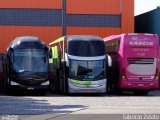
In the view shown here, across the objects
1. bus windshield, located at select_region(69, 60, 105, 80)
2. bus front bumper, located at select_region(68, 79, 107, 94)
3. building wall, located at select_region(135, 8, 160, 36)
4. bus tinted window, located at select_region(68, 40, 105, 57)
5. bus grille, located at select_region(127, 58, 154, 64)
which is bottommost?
bus front bumper, located at select_region(68, 79, 107, 94)

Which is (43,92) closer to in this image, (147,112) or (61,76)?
(61,76)

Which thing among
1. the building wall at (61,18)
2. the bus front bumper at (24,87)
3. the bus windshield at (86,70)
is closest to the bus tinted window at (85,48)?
the bus windshield at (86,70)

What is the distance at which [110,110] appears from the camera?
60.3 ft

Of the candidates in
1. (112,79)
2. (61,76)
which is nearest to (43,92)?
(61,76)

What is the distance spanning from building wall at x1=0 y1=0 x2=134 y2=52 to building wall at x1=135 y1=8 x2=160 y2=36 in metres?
1.48

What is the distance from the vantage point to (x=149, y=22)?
44.2 m

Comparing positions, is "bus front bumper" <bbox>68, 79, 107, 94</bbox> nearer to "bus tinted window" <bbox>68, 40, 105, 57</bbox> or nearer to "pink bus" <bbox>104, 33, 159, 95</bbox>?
"pink bus" <bbox>104, 33, 159, 95</bbox>

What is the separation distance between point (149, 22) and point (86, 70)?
1714 cm

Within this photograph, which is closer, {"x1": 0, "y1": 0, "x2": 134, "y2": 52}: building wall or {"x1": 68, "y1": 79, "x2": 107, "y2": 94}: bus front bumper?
{"x1": 68, "y1": 79, "x2": 107, "y2": 94}: bus front bumper

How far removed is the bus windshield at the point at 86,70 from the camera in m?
28.5

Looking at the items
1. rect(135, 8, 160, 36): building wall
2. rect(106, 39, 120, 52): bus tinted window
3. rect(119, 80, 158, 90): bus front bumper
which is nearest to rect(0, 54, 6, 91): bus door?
rect(106, 39, 120, 52): bus tinted window

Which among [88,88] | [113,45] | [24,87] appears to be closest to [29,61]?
[24,87]

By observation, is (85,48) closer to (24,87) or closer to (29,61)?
(29,61)

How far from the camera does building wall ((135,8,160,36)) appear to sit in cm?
4216
